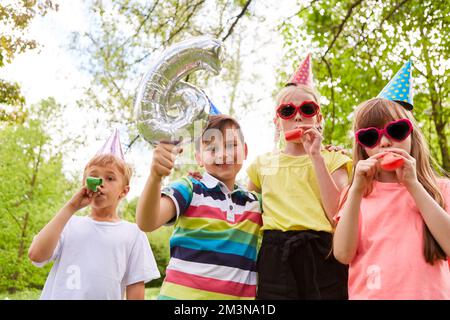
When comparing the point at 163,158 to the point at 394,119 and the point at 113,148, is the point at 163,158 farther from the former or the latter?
the point at 113,148

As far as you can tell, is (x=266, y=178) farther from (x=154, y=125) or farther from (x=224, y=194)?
(x=154, y=125)

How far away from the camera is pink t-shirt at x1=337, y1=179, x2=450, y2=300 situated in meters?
1.81

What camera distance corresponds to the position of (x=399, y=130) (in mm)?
1982

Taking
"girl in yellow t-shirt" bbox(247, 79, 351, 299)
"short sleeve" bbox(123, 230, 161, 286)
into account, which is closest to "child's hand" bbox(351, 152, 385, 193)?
"girl in yellow t-shirt" bbox(247, 79, 351, 299)

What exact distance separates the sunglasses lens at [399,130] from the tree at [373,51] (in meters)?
5.63

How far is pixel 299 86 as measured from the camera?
2689 millimetres

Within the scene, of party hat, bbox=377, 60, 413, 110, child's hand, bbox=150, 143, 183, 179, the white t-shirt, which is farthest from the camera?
the white t-shirt

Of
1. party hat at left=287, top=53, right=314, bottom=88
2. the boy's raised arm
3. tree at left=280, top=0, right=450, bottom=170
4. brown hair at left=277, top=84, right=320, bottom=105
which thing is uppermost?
tree at left=280, top=0, right=450, bottom=170

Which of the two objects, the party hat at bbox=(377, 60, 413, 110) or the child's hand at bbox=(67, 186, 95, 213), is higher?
the party hat at bbox=(377, 60, 413, 110)

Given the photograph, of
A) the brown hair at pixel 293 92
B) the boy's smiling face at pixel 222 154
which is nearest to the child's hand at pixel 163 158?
the boy's smiling face at pixel 222 154

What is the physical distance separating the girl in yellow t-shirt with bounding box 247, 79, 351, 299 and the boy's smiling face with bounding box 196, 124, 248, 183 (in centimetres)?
19

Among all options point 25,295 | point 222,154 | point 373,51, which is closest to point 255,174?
point 222,154

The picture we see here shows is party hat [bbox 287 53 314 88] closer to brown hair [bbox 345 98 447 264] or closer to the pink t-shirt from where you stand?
brown hair [bbox 345 98 447 264]
